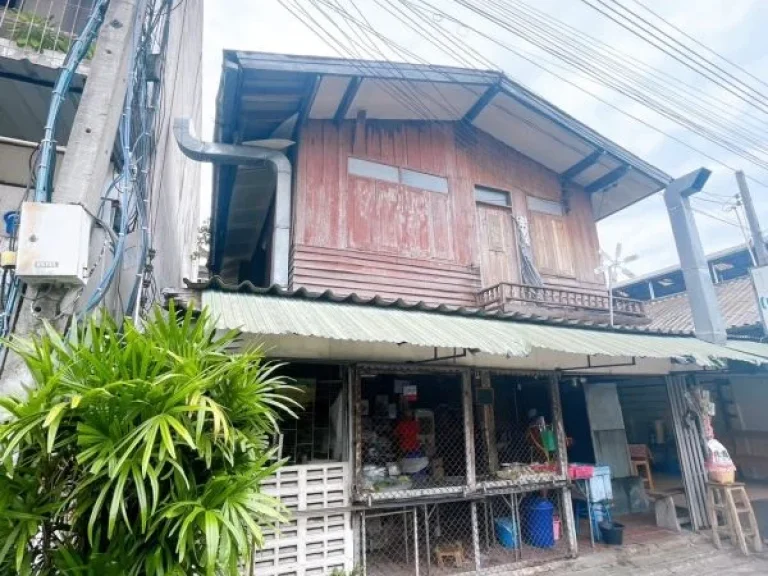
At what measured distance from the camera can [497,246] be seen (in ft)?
26.3

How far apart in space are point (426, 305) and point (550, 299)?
341 centimetres

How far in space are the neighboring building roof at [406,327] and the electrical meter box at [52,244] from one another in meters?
1.06

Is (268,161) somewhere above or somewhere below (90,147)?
above

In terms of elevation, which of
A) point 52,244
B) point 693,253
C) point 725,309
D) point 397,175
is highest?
point 397,175

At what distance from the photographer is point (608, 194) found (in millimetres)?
9672

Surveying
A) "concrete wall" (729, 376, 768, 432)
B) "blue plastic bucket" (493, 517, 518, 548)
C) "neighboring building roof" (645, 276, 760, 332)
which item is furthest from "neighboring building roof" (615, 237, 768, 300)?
"blue plastic bucket" (493, 517, 518, 548)

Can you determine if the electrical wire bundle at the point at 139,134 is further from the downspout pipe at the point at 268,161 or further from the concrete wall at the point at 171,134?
the concrete wall at the point at 171,134

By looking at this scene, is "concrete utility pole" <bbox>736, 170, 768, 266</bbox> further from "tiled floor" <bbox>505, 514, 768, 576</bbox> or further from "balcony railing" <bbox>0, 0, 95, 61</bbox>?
"balcony railing" <bbox>0, 0, 95, 61</bbox>

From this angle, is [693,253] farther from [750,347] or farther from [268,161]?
[268,161]

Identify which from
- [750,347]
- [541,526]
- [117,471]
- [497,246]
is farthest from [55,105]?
[750,347]

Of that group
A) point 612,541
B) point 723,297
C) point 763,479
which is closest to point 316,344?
point 612,541

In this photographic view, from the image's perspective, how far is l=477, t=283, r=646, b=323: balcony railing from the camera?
22.7 ft

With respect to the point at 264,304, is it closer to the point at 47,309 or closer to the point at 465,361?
the point at 47,309

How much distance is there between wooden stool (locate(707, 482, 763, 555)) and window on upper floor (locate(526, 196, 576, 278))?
4219 millimetres
